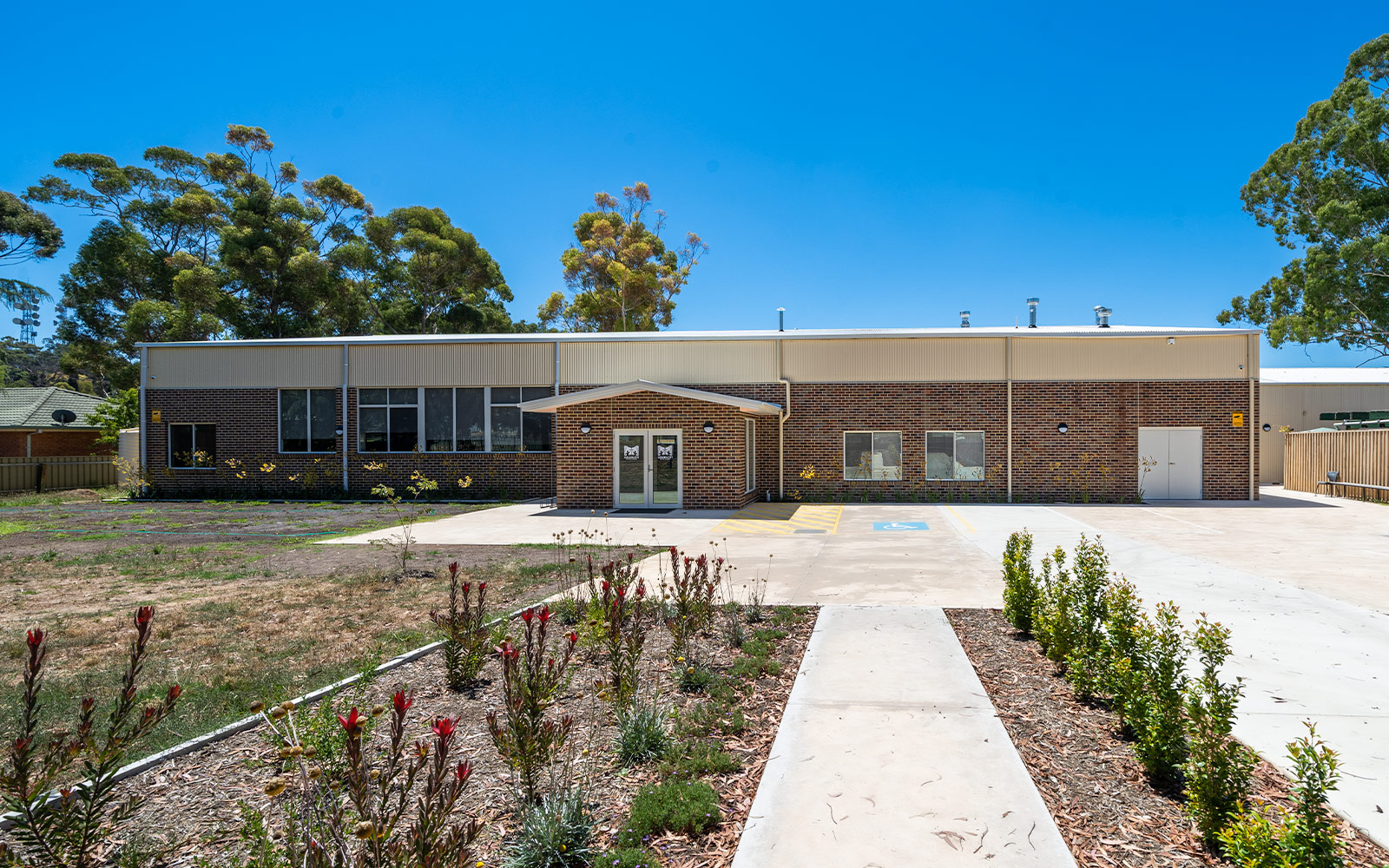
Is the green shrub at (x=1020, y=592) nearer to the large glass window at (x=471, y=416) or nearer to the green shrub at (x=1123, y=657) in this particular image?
the green shrub at (x=1123, y=657)

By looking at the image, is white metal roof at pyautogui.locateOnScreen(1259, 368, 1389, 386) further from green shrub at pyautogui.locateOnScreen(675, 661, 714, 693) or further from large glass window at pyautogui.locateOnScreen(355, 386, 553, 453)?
green shrub at pyautogui.locateOnScreen(675, 661, 714, 693)

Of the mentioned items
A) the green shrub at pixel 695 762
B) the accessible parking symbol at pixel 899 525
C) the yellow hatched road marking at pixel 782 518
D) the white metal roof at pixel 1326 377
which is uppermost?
the white metal roof at pixel 1326 377

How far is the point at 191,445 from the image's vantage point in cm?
2198

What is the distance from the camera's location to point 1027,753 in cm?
365

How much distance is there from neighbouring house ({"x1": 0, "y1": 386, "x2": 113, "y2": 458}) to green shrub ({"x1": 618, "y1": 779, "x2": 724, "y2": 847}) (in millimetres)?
32090

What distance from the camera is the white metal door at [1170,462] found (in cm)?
1892

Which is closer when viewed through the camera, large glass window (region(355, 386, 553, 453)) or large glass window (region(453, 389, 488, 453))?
large glass window (region(355, 386, 553, 453))

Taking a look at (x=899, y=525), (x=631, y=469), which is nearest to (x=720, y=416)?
(x=631, y=469)

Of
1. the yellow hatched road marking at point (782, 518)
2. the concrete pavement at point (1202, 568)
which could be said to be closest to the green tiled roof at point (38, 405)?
the concrete pavement at point (1202, 568)

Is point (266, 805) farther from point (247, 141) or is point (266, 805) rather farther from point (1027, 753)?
point (247, 141)

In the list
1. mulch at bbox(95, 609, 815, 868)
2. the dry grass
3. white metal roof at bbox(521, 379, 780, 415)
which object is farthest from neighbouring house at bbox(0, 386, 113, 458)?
mulch at bbox(95, 609, 815, 868)

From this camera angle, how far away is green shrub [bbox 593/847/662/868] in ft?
8.76

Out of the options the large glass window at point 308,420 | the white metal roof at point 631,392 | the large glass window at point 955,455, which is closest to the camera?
the white metal roof at point 631,392

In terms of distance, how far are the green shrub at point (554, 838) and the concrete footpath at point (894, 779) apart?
24.2 inches
